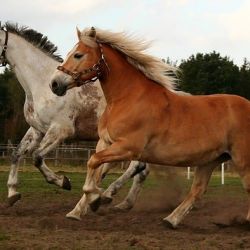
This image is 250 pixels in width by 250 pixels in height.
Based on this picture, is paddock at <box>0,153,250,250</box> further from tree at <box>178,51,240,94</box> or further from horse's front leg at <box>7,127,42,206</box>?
tree at <box>178,51,240,94</box>

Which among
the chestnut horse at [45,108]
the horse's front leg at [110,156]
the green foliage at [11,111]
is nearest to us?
the horse's front leg at [110,156]

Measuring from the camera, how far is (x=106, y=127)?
7293mm

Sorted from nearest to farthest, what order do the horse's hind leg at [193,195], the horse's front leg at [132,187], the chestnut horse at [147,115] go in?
the chestnut horse at [147,115], the horse's hind leg at [193,195], the horse's front leg at [132,187]

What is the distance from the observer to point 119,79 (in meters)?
7.52

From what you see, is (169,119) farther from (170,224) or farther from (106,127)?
(170,224)

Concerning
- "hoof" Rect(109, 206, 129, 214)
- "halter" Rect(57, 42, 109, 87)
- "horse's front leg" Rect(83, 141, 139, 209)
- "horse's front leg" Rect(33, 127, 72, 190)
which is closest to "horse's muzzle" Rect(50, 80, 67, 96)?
"halter" Rect(57, 42, 109, 87)

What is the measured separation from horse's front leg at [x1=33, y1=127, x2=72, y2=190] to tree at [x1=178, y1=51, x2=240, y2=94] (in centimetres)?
4161

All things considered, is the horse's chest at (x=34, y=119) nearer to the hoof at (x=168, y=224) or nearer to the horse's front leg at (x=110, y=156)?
the horse's front leg at (x=110, y=156)

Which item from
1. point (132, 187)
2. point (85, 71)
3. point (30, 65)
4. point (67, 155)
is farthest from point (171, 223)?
point (67, 155)

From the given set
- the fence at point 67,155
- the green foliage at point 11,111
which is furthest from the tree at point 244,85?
the fence at point 67,155

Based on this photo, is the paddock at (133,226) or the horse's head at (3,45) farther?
the horse's head at (3,45)

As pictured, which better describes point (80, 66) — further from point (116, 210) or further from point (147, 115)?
point (116, 210)

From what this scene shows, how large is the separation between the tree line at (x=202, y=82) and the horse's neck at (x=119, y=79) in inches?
1630

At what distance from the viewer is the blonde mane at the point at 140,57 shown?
762cm
